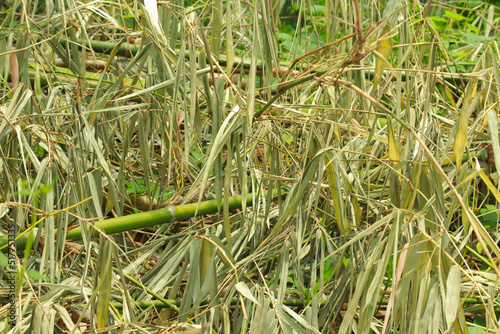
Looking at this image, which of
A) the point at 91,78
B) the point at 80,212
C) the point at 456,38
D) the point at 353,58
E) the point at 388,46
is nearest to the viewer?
the point at 353,58

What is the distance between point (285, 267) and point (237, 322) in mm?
133

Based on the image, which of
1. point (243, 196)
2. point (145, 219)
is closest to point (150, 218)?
point (145, 219)

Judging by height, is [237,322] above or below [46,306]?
below

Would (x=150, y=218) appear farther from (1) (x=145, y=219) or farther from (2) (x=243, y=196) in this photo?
(2) (x=243, y=196)

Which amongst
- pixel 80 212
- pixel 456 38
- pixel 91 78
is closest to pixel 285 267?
pixel 80 212

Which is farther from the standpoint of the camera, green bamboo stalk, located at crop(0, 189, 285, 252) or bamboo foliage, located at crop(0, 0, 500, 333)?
green bamboo stalk, located at crop(0, 189, 285, 252)

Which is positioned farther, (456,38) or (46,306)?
(456,38)

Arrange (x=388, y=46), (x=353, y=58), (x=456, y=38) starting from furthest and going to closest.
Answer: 1. (x=456, y=38)
2. (x=388, y=46)
3. (x=353, y=58)

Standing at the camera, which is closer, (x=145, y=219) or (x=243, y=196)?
(x=243, y=196)

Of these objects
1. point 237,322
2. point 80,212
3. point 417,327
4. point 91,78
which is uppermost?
point 91,78

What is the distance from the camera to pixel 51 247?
774 millimetres

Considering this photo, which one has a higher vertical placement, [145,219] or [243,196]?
[243,196]

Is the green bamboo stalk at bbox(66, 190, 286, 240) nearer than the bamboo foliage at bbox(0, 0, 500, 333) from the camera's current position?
No

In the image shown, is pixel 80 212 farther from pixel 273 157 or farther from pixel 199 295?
pixel 273 157
